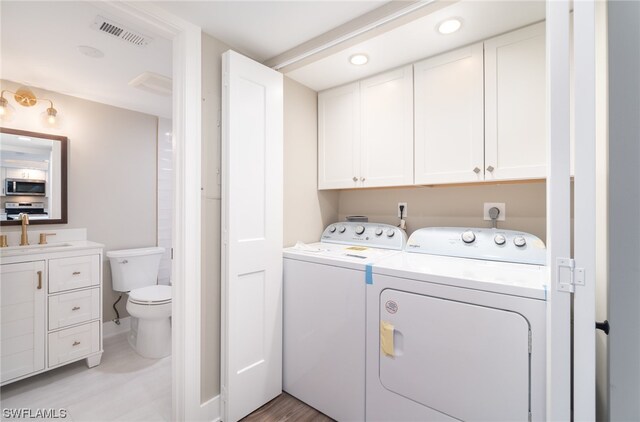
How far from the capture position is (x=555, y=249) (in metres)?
0.81

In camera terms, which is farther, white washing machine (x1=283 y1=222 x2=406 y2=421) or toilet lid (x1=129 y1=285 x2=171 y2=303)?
toilet lid (x1=129 y1=285 x2=171 y2=303)

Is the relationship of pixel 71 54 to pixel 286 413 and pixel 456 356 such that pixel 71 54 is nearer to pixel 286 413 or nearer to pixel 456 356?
pixel 286 413

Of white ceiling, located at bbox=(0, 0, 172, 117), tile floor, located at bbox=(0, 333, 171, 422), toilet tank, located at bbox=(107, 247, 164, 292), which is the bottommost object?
tile floor, located at bbox=(0, 333, 171, 422)

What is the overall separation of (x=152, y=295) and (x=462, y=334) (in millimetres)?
2399

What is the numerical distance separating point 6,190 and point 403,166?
317cm

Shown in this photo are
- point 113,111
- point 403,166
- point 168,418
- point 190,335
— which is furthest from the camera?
point 113,111

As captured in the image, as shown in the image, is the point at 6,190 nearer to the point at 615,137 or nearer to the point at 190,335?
the point at 190,335

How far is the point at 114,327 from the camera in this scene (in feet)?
9.25

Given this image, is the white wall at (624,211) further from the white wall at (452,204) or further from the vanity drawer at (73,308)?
the vanity drawer at (73,308)

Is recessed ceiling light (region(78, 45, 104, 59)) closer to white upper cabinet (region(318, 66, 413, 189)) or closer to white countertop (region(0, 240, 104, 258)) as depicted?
white countertop (region(0, 240, 104, 258))

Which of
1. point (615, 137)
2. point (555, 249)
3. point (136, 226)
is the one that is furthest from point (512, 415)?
point (136, 226)

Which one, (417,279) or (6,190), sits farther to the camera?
(6,190)

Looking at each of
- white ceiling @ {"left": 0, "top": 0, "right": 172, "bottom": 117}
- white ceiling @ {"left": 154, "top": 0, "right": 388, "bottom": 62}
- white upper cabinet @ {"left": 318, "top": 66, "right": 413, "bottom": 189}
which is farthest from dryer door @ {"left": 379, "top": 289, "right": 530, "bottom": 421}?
white ceiling @ {"left": 0, "top": 0, "right": 172, "bottom": 117}

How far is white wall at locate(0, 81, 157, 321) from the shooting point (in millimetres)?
2590
